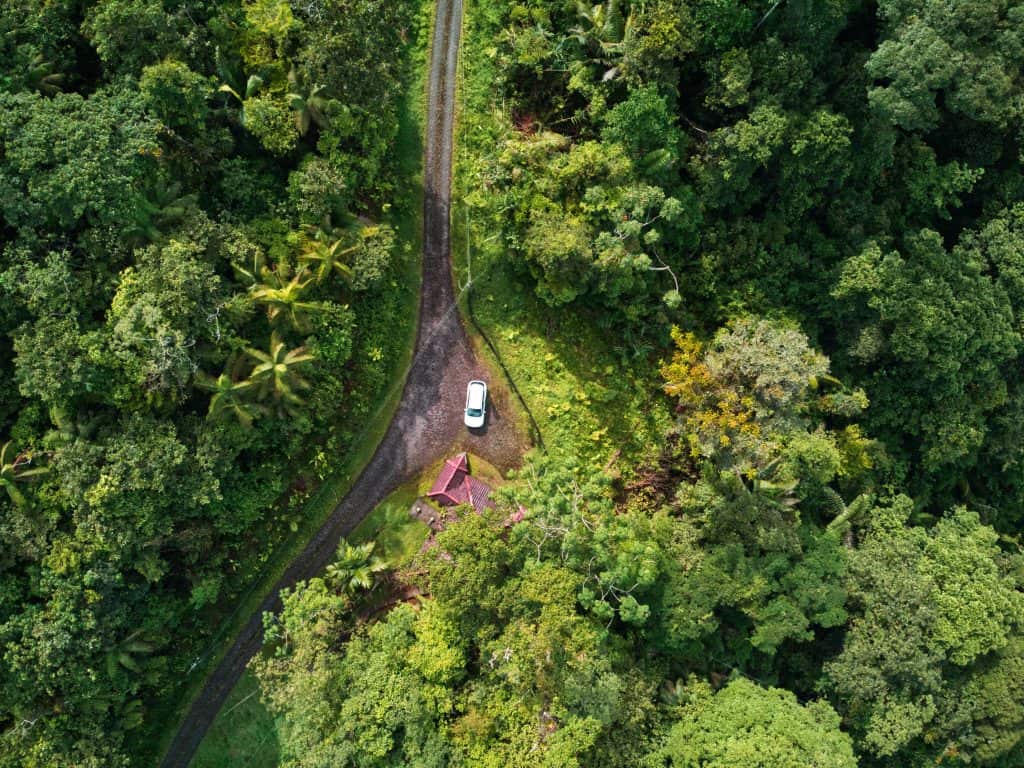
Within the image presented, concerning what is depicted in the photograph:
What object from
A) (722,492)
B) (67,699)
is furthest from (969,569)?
(67,699)

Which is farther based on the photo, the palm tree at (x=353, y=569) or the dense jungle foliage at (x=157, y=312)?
the palm tree at (x=353, y=569)

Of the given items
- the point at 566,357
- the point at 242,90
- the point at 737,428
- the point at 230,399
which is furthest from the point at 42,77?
the point at 737,428

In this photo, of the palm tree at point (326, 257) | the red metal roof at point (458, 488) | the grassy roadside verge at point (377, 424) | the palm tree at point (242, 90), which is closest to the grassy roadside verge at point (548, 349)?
the grassy roadside verge at point (377, 424)

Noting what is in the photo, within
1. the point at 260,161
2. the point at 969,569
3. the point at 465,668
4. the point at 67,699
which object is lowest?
the point at 67,699

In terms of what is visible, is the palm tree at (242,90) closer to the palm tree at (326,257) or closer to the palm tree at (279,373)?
the palm tree at (326,257)

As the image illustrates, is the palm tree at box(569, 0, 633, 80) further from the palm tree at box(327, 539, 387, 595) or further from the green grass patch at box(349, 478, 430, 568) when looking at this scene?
the palm tree at box(327, 539, 387, 595)

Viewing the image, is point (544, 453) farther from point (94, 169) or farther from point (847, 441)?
point (94, 169)

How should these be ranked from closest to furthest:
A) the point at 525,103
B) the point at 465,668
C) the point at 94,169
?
the point at 94,169
the point at 465,668
the point at 525,103
